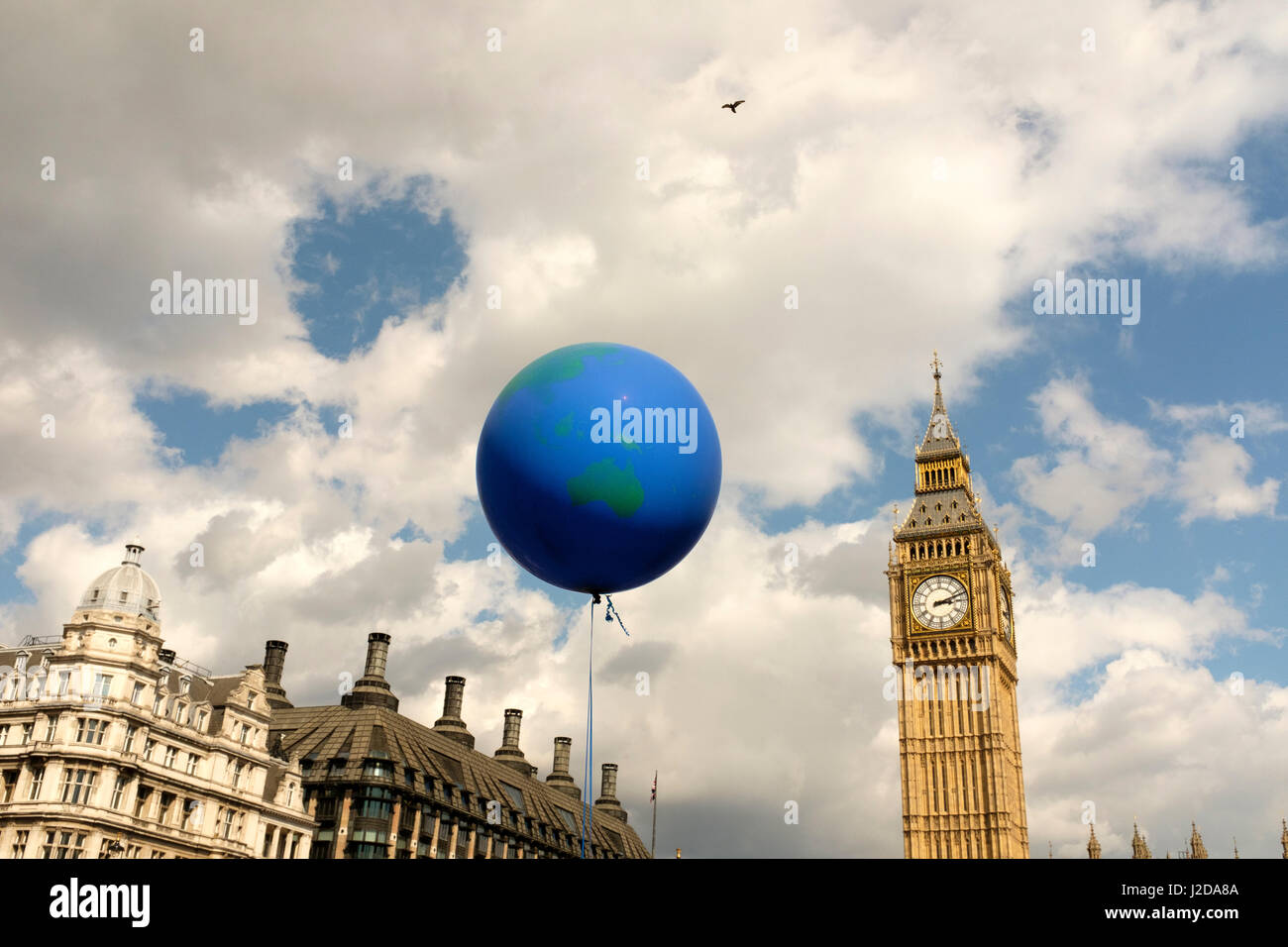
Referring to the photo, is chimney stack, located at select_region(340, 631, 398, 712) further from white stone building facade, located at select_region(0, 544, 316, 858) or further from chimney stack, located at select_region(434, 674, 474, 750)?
white stone building facade, located at select_region(0, 544, 316, 858)

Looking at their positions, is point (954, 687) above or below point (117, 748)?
above

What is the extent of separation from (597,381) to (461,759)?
9694 cm

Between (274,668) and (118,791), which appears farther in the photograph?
(274,668)

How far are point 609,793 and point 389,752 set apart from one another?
86.2m

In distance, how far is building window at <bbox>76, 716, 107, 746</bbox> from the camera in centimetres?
6024

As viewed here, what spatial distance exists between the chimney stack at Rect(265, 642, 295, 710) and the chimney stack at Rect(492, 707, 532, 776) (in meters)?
38.4

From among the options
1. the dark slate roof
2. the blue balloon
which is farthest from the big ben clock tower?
the blue balloon

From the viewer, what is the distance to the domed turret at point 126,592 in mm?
63500

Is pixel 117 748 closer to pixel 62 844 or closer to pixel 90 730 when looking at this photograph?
pixel 90 730

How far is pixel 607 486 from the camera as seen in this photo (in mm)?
15031

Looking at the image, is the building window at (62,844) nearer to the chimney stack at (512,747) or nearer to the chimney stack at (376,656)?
the chimney stack at (376,656)

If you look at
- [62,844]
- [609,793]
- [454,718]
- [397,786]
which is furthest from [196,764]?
[609,793]

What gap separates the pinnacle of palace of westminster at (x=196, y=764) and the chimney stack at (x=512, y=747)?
3105cm

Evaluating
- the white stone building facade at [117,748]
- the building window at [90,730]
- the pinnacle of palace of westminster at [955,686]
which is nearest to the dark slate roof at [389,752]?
the white stone building facade at [117,748]
